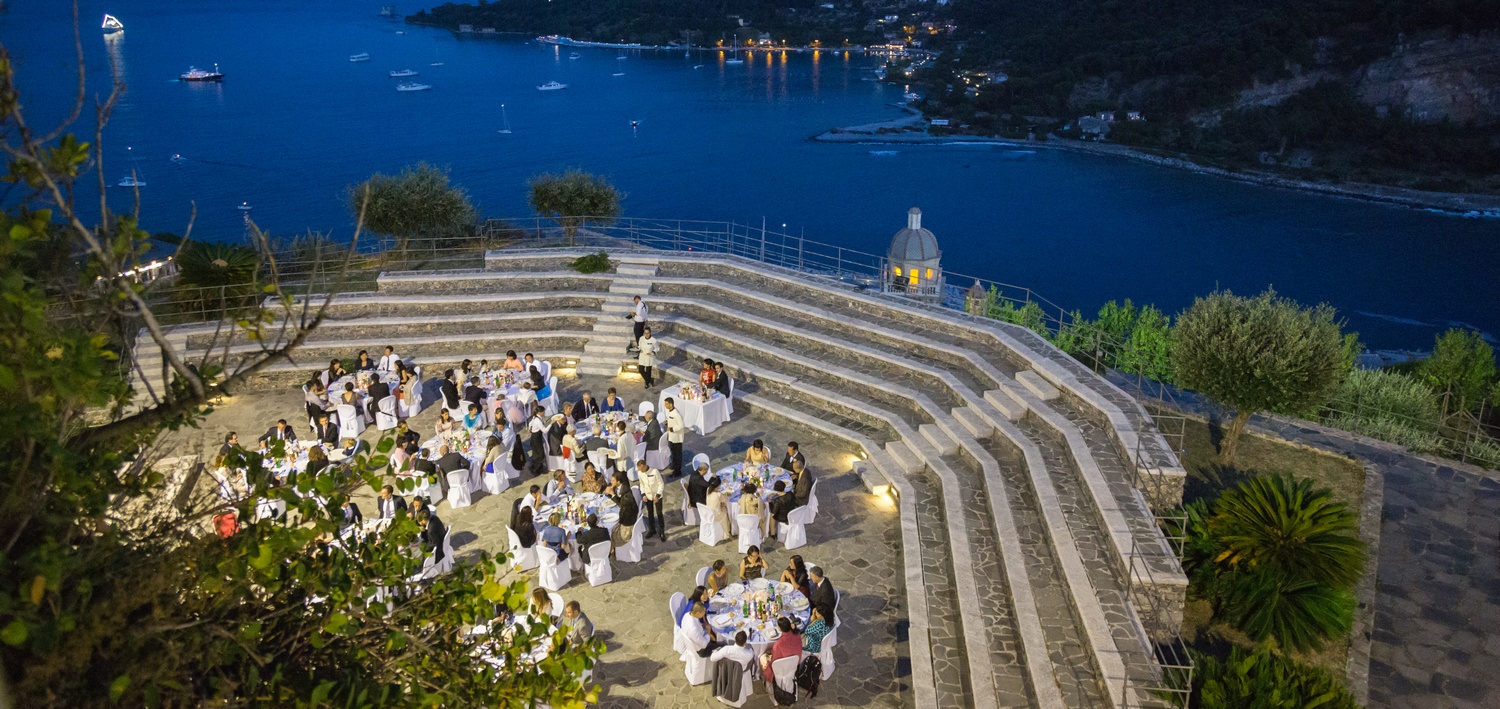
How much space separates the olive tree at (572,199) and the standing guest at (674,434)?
12278 millimetres

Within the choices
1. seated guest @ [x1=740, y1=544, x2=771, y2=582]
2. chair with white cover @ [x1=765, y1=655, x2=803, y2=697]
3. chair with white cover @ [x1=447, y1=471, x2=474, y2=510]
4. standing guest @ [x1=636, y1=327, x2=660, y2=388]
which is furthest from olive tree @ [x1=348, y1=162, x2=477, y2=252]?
chair with white cover @ [x1=765, y1=655, x2=803, y2=697]

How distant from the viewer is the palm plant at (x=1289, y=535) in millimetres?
11953

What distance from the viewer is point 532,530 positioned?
526 inches

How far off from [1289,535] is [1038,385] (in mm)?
4936

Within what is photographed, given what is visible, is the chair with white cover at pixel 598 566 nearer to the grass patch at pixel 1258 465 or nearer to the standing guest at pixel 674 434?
the standing guest at pixel 674 434

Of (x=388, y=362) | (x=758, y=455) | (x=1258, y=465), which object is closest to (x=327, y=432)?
(x=388, y=362)

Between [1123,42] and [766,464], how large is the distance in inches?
4856

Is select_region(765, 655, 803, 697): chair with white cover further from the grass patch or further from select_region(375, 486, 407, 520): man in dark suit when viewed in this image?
the grass patch

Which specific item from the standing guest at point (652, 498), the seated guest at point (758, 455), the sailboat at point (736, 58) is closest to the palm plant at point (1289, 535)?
the seated guest at point (758, 455)

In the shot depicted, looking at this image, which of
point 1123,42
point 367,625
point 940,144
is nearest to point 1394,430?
point 367,625

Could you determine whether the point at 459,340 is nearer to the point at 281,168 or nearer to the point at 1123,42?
the point at 281,168

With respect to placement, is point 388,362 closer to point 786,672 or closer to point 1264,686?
point 786,672

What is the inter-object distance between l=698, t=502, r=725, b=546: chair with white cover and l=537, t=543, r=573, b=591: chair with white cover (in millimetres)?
2009

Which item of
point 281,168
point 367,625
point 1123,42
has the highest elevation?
point 1123,42
